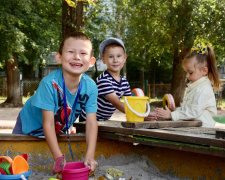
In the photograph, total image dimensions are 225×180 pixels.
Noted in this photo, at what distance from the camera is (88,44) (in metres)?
2.44

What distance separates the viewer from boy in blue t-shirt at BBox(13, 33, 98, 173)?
2260 millimetres

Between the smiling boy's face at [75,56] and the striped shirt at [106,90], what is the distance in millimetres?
756

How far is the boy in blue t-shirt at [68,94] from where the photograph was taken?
2.26m

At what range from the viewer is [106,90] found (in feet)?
10.2

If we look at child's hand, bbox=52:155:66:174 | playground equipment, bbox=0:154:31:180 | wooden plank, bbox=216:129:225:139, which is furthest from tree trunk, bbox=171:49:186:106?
playground equipment, bbox=0:154:31:180

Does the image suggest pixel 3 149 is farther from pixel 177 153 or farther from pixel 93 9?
pixel 93 9

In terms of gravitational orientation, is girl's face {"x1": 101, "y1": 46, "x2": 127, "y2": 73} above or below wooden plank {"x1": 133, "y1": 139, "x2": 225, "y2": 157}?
above

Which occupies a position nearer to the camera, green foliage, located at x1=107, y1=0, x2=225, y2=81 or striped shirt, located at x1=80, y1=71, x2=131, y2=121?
striped shirt, located at x1=80, y1=71, x2=131, y2=121

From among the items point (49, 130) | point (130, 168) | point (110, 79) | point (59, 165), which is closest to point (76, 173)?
point (59, 165)

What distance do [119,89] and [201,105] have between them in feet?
2.76

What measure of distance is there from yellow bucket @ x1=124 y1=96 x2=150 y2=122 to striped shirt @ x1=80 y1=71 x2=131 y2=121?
709 millimetres

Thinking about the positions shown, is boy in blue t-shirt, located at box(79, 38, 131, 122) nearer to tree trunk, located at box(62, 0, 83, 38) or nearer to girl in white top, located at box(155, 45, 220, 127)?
girl in white top, located at box(155, 45, 220, 127)

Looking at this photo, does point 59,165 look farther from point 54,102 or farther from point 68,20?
point 68,20

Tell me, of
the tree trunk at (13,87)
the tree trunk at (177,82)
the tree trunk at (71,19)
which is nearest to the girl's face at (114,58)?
the tree trunk at (71,19)
